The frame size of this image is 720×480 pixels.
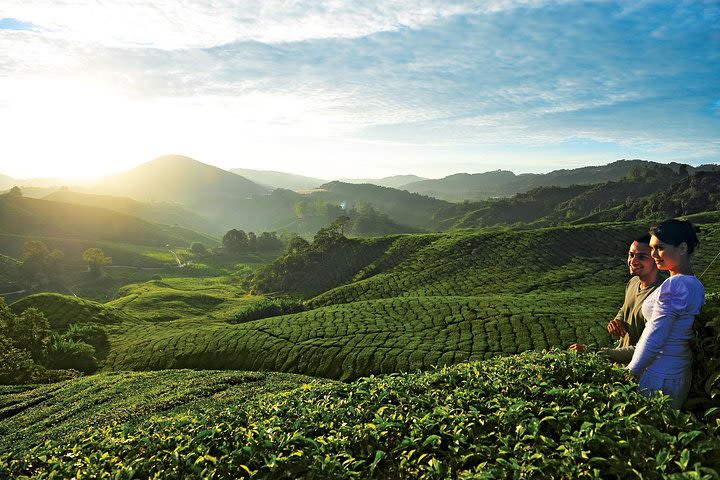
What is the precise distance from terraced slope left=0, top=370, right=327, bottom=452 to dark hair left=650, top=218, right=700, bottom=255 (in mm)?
11035

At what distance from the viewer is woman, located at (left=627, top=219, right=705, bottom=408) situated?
15.8ft

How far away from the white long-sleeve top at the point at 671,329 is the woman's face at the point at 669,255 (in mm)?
331

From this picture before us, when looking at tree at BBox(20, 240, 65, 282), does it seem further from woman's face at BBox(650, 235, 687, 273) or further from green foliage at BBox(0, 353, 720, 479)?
woman's face at BBox(650, 235, 687, 273)

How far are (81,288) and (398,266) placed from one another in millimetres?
77266

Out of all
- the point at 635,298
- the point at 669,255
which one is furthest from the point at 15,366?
the point at 669,255

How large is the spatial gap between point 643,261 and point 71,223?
169 m

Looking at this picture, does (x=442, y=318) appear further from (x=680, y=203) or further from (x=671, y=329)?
(x=680, y=203)

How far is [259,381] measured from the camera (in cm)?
1956

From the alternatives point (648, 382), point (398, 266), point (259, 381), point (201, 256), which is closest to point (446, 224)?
point (201, 256)

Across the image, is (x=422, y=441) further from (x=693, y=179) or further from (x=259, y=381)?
(x=693, y=179)

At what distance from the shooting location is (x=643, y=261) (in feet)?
21.3

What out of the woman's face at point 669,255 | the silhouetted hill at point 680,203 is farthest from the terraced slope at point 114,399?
the silhouetted hill at point 680,203

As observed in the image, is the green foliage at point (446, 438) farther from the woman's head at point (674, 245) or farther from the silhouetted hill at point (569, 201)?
the silhouetted hill at point (569, 201)

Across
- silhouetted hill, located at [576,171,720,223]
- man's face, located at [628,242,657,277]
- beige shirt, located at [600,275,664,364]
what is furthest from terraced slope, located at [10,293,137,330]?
silhouetted hill, located at [576,171,720,223]
